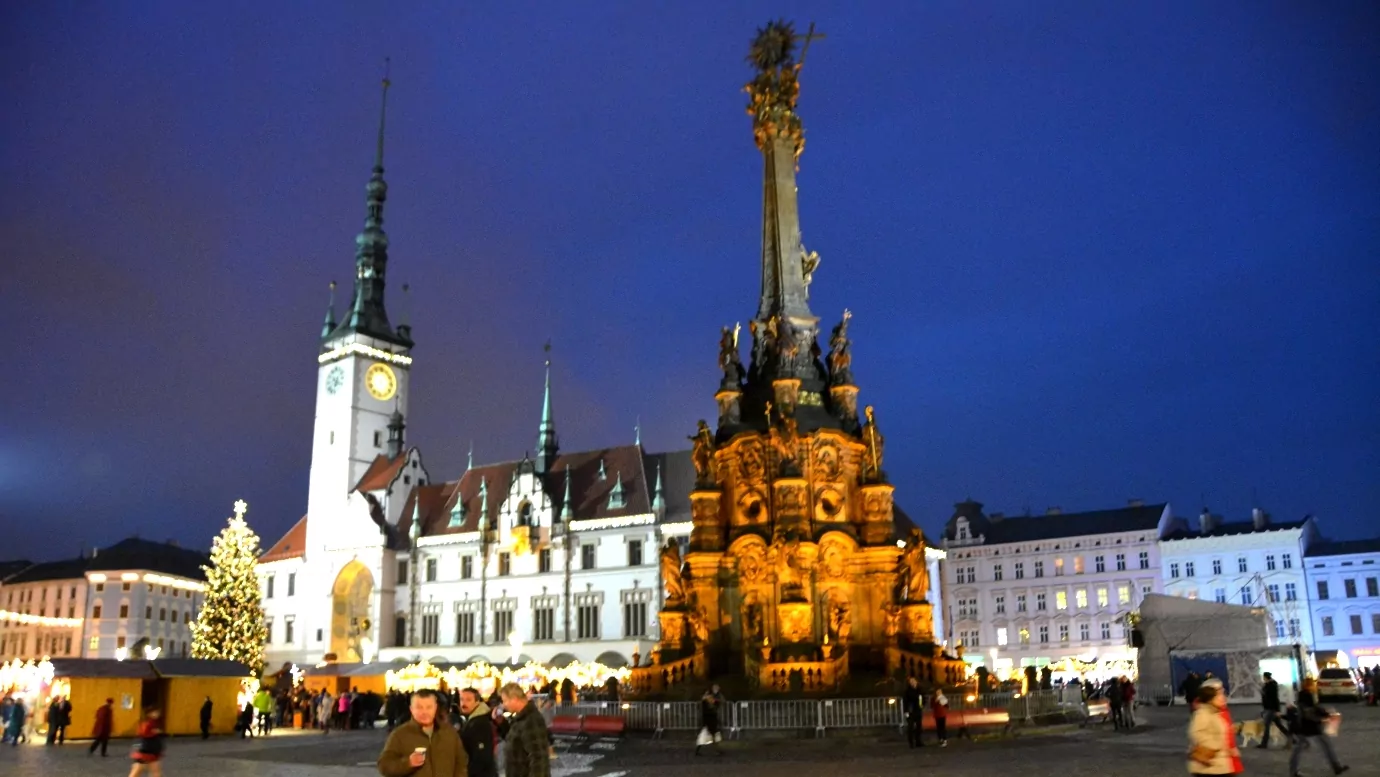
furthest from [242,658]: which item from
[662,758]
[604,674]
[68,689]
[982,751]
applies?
[982,751]

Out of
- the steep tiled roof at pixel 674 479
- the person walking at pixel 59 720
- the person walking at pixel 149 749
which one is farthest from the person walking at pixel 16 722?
the steep tiled roof at pixel 674 479

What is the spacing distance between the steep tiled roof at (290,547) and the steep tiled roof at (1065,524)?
143 ft

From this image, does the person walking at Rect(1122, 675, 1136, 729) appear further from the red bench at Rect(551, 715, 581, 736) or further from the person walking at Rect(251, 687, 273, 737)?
the person walking at Rect(251, 687, 273, 737)

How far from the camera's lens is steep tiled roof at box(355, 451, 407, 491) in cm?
7631

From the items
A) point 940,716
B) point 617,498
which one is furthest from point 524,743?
point 617,498

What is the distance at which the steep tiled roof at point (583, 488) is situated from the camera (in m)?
65.6

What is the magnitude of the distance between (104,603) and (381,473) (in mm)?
28431

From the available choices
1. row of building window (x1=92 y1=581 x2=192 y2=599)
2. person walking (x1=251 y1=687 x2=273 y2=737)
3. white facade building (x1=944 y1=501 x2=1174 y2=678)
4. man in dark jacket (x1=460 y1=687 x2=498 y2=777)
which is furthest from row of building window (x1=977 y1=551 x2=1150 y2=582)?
man in dark jacket (x1=460 y1=687 x2=498 y2=777)

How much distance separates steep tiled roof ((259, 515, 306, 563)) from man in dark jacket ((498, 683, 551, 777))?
72.8 metres

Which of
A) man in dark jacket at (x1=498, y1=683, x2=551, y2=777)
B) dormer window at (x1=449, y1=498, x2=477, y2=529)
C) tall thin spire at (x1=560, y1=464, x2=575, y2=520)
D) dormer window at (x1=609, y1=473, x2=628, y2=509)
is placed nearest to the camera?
man in dark jacket at (x1=498, y1=683, x2=551, y2=777)

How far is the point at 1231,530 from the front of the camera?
67688 mm

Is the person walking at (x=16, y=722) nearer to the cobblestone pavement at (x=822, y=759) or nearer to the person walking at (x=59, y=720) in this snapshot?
the person walking at (x=59, y=720)

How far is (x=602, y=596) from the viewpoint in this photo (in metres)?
64.4

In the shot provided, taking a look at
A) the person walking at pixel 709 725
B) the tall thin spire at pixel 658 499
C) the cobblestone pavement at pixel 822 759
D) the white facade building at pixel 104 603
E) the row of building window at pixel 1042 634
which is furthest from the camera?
the white facade building at pixel 104 603
